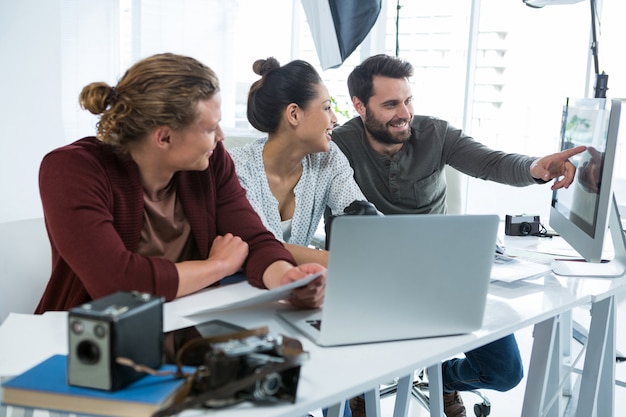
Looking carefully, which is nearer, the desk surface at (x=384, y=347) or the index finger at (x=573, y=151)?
the desk surface at (x=384, y=347)

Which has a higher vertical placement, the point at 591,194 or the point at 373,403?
the point at 591,194

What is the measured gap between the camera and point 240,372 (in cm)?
92

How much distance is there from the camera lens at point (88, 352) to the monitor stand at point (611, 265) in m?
1.24

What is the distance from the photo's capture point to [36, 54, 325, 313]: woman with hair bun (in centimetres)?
132

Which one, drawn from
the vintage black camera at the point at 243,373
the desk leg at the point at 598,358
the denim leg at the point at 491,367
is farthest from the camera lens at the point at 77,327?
the denim leg at the point at 491,367

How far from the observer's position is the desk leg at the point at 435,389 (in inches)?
76.9

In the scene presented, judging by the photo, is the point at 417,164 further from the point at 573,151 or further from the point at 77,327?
the point at 77,327

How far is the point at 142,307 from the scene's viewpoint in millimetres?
934

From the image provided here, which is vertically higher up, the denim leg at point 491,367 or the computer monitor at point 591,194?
the computer monitor at point 591,194

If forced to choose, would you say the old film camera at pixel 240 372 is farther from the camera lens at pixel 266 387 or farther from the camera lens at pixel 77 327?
the camera lens at pixel 77 327

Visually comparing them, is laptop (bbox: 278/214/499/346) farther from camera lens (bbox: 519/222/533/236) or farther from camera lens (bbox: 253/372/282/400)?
camera lens (bbox: 519/222/533/236)

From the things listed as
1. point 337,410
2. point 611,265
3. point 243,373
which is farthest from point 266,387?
point 611,265

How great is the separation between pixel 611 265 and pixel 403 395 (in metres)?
0.65

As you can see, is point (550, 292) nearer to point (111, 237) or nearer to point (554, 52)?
point (111, 237)
